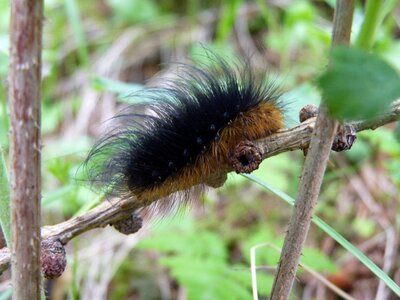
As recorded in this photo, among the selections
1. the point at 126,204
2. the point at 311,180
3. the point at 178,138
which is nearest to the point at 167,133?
the point at 178,138

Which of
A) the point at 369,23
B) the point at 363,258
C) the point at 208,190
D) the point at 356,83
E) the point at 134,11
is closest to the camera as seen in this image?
the point at 356,83

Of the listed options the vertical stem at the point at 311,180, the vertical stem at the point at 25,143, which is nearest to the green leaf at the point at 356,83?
the vertical stem at the point at 311,180

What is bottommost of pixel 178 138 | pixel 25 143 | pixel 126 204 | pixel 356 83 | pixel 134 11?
pixel 356 83

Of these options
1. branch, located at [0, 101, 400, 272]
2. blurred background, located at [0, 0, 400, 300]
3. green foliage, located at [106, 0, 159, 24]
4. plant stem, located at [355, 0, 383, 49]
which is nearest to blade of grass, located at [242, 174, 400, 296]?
branch, located at [0, 101, 400, 272]

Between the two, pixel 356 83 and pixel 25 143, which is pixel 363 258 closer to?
pixel 356 83

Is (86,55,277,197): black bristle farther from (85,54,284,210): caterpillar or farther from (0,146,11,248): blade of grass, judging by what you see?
(0,146,11,248): blade of grass

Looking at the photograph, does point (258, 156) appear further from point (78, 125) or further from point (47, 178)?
point (78, 125)
